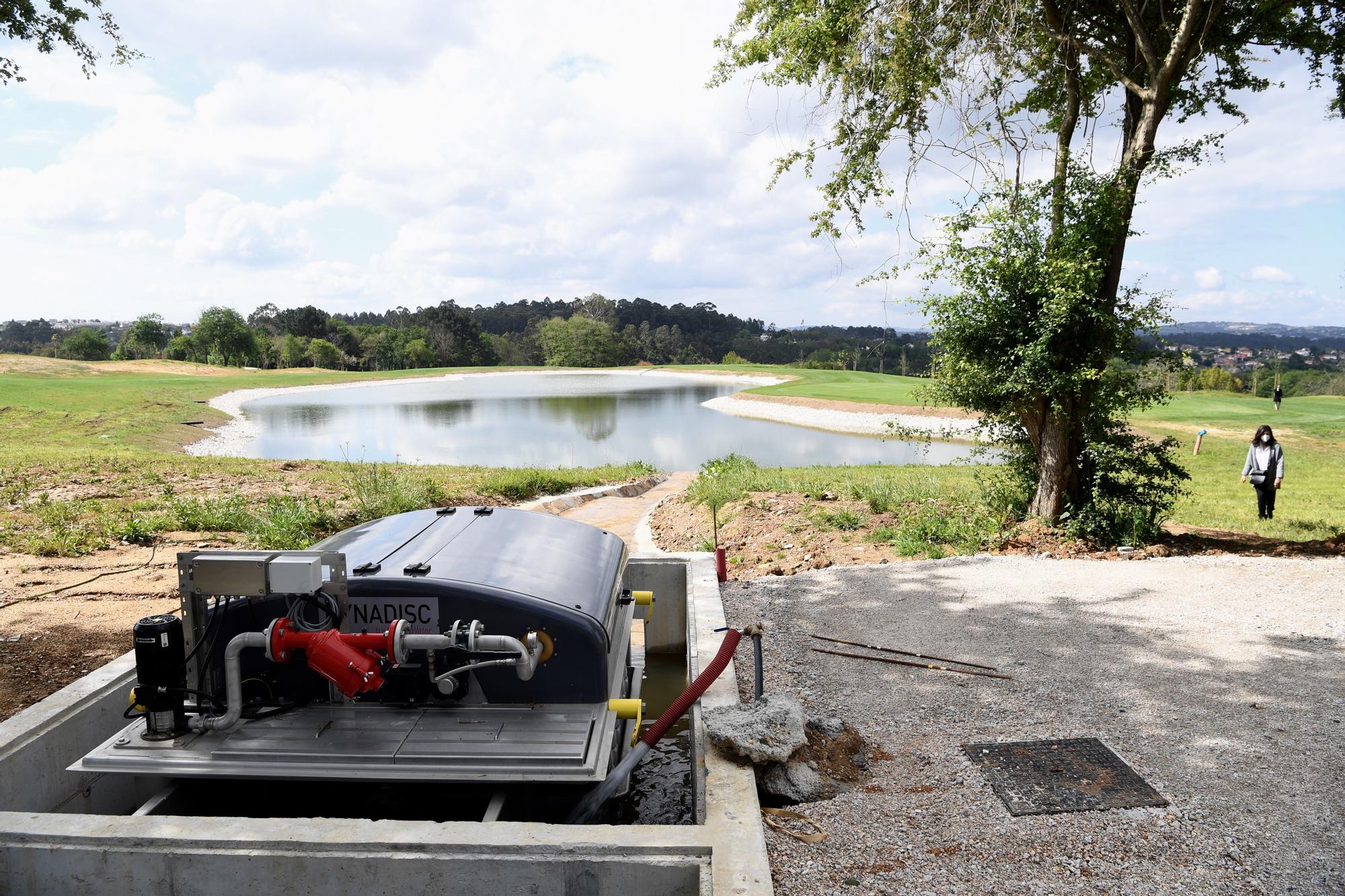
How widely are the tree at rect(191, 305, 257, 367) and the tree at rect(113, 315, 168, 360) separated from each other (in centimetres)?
908

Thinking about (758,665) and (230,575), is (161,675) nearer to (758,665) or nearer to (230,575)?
(230,575)

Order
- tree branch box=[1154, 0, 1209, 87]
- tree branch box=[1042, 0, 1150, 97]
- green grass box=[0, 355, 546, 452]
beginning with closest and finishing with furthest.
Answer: tree branch box=[1154, 0, 1209, 87] → tree branch box=[1042, 0, 1150, 97] → green grass box=[0, 355, 546, 452]

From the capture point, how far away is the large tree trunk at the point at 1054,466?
8.84 metres

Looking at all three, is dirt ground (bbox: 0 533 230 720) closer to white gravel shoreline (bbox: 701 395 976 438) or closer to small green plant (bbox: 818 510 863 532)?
small green plant (bbox: 818 510 863 532)

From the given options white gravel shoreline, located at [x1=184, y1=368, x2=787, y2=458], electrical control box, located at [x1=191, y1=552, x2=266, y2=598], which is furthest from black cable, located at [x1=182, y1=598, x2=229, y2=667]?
white gravel shoreline, located at [x1=184, y1=368, x2=787, y2=458]

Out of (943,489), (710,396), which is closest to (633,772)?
(943,489)

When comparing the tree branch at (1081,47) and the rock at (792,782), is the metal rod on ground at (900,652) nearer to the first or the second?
the rock at (792,782)

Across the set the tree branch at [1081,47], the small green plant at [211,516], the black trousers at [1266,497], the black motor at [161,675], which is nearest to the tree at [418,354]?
the small green plant at [211,516]

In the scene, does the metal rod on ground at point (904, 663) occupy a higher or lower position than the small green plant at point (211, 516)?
lower

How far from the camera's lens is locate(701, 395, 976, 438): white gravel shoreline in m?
34.6

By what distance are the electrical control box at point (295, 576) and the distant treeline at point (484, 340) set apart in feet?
277

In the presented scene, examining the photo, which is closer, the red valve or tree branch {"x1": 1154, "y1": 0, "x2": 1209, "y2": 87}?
the red valve

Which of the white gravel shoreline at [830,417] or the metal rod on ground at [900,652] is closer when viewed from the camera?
the metal rod on ground at [900,652]

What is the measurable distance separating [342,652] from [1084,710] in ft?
13.2
